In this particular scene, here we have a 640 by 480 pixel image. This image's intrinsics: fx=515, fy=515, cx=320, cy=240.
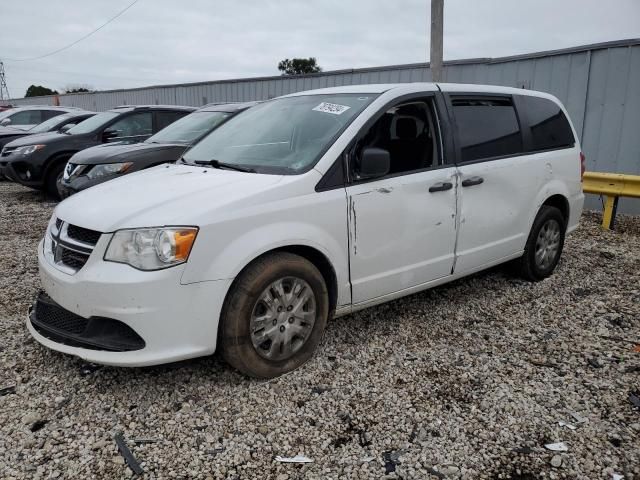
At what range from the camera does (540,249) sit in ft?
15.8

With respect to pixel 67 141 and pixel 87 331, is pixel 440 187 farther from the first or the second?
pixel 67 141

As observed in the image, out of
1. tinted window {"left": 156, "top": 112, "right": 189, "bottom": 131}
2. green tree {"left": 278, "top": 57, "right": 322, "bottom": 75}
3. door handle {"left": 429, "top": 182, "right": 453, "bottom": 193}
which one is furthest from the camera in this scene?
green tree {"left": 278, "top": 57, "right": 322, "bottom": 75}

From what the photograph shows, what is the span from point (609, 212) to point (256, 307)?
603 cm

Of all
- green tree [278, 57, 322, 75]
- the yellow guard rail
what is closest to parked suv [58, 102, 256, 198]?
the yellow guard rail

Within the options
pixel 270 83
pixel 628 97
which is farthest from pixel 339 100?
pixel 270 83

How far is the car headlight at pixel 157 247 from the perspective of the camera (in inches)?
103

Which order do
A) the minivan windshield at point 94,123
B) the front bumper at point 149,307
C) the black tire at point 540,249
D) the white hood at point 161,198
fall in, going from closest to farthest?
the front bumper at point 149,307 < the white hood at point 161,198 < the black tire at point 540,249 < the minivan windshield at point 94,123

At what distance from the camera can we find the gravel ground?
7.85 feet

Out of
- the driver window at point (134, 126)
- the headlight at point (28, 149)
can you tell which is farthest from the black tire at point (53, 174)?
the driver window at point (134, 126)

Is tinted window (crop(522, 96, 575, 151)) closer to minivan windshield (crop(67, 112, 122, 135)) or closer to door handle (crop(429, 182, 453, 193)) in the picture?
door handle (crop(429, 182, 453, 193))

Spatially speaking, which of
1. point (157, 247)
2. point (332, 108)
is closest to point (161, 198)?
point (157, 247)

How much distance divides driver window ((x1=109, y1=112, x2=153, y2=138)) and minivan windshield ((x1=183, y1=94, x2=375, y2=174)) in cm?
533

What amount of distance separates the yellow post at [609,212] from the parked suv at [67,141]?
23.2 feet

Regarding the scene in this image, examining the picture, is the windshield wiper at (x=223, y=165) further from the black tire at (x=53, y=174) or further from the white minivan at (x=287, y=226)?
the black tire at (x=53, y=174)
